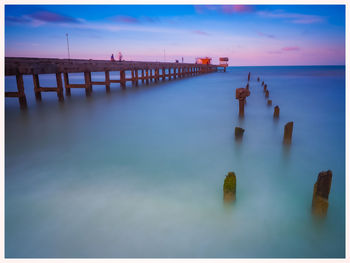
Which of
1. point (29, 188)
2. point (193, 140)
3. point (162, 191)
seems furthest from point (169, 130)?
point (29, 188)

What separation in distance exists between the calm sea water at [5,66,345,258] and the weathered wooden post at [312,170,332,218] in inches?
6.3

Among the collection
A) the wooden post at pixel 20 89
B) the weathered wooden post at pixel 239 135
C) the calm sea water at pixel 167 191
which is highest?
the wooden post at pixel 20 89

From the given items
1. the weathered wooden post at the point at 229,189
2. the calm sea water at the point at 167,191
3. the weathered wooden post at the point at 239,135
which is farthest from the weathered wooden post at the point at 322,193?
the weathered wooden post at the point at 239,135

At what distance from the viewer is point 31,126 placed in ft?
26.6

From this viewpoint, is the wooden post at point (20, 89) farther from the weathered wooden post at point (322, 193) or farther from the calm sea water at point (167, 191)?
the weathered wooden post at point (322, 193)

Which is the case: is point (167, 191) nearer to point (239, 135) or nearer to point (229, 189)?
point (229, 189)

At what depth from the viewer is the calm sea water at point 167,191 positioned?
3012 millimetres

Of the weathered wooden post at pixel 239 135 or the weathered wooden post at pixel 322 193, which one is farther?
the weathered wooden post at pixel 239 135

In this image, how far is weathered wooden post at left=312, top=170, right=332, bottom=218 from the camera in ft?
9.76

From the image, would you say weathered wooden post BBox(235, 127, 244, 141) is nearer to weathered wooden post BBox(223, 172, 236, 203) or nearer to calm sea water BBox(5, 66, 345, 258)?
calm sea water BBox(5, 66, 345, 258)

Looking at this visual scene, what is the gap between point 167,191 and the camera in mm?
4148

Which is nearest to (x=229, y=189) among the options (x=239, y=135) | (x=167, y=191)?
(x=167, y=191)

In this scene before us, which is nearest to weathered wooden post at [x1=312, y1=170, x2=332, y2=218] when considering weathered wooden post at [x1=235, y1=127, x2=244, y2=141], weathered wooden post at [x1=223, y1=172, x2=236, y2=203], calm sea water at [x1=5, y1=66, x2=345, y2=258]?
calm sea water at [x1=5, y1=66, x2=345, y2=258]

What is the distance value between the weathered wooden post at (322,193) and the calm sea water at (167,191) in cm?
16
